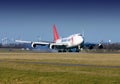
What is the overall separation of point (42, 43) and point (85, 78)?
11684 cm

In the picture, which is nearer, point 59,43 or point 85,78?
point 85,78

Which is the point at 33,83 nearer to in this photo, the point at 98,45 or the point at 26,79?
the point at 26,79

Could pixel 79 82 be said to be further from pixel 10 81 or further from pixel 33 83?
pixel 10 81

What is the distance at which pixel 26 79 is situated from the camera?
35.0m

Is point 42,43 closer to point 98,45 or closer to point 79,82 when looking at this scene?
point 98,45

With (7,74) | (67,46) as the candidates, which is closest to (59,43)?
(67,46)

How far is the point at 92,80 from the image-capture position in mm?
32812

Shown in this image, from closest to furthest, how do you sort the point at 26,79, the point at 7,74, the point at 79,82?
the point at 79,82, the point at 26,79, the point at 7,74

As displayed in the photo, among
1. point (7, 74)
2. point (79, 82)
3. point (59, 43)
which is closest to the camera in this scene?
point (79, 82)

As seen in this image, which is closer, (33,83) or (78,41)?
(33,83)

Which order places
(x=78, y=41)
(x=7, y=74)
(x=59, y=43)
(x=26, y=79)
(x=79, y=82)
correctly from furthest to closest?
(x=59, y=43)
(x=78, y=41)
(x=7, y=74)
(x=26, y=79)
(x=79, y=82)

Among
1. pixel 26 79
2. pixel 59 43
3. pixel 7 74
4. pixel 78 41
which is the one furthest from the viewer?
pixel 59 43

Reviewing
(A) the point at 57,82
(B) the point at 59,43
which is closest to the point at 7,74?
(A) the point at 57,82

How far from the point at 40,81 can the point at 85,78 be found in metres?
3.55
